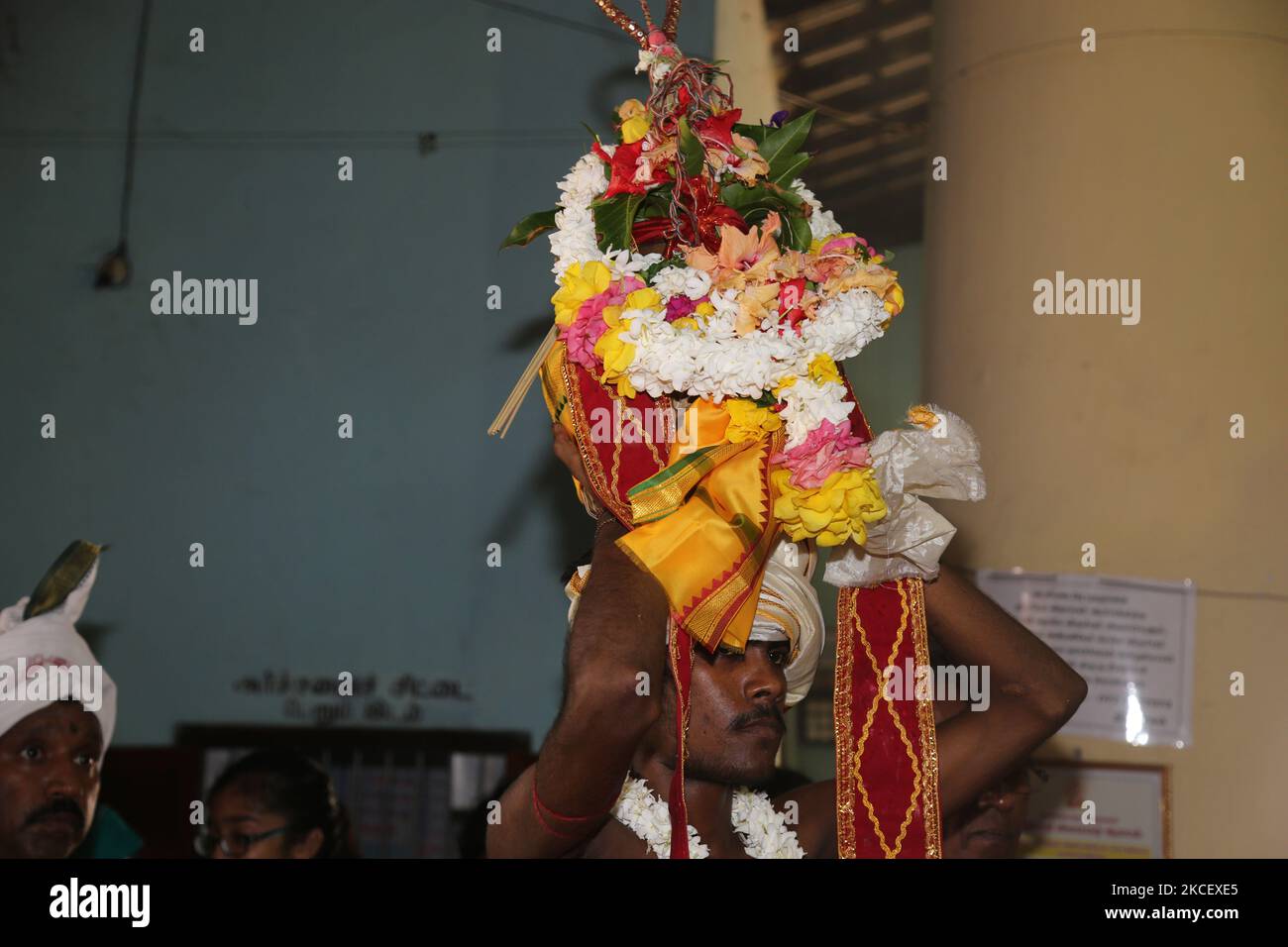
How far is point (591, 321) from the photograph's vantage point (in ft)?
8.42

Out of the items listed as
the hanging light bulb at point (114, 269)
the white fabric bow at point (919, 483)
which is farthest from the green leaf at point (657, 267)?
the hanging light bulb at point (114, 269)

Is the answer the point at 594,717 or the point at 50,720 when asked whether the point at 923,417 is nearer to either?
the point at 594,717

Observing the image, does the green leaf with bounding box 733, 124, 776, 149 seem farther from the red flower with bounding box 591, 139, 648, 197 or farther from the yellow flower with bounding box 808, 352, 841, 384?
the yellow flower with bounding box 808, 352, 841, 384

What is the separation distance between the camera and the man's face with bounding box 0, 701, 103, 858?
3.67 metres

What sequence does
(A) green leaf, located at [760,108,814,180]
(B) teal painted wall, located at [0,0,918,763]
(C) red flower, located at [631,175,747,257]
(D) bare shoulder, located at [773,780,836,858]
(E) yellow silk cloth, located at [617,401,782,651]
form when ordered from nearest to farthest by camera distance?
(E) yellow silk cloth, located at [617,401,782,651] < (C) red flower, located at [631,175,747,257] < (A) green leaf, located at [760,108,814,180] < (D) bare shoulder, located at [773,780,836,858] < (B) teal painted wall, located at [0,0,918,763]

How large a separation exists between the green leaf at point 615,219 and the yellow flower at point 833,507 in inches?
21.2

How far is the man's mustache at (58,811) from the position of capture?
369 centimetres

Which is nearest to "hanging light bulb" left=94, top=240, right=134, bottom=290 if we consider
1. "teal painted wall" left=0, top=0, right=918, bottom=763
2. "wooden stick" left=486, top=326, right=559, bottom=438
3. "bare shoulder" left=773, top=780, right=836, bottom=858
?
"teal painted wall" left=0, top=0, right=918, bottom=763

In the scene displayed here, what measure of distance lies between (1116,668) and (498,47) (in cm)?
333

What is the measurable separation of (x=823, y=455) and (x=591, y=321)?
49cm

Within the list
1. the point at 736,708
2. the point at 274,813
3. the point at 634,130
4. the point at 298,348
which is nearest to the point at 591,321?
the point at 634,130

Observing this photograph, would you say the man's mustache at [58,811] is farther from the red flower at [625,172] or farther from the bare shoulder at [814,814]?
the red flower at [625,172]

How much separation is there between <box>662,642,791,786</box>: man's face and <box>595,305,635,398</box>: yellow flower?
0.56 meters

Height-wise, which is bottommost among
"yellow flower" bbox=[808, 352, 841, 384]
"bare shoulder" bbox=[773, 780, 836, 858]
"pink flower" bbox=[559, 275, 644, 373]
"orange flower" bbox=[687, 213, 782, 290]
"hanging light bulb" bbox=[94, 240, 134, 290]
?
"bare shoulder" bbox=[773, 780, 836, 858]
